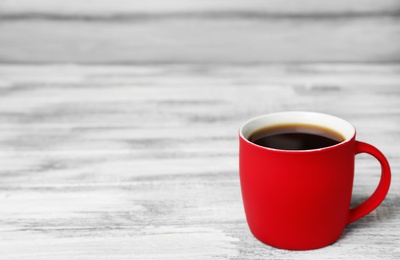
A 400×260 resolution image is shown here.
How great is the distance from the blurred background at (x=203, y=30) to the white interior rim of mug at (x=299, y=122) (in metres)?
0.75

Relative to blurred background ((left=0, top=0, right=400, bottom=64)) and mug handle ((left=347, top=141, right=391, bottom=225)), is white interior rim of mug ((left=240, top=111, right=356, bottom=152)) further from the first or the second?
blurred background ((left=0, top=0, right=400, bottom=64))

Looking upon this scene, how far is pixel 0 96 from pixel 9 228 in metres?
0.55

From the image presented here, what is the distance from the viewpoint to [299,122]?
550mm

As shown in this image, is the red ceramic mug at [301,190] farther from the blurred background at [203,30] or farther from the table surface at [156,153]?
the blurred background at [203,30]

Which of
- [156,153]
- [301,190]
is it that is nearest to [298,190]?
[301,190]

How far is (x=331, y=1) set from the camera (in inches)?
49.3

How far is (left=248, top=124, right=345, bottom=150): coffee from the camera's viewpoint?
1.70ft

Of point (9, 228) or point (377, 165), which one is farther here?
point (377, 165)

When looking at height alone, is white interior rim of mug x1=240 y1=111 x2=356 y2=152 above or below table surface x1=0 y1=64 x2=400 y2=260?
above

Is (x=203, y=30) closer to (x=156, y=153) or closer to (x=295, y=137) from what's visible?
(x=156, y=153)

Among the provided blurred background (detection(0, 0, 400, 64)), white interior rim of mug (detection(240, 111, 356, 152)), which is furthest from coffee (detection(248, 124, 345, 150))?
blurred background (detection(0, 0, 400, 64))

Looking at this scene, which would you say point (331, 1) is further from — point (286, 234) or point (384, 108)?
point (286, 234)

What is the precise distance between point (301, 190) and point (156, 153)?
33cm

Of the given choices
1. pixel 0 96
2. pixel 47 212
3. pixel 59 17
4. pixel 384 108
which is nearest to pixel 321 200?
pixel 47 212
